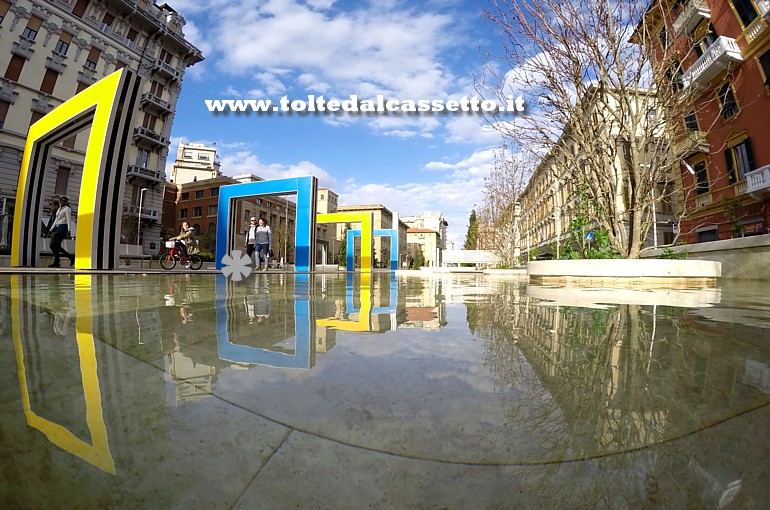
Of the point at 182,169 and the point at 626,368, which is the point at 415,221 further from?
the point at 626,368

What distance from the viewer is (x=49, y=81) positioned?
23.4 metres

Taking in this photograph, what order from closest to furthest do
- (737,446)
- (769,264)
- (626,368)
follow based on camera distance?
(737,446) → (626,368) → (769,264)

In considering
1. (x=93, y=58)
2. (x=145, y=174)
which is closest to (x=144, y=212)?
(x=145, y=174)

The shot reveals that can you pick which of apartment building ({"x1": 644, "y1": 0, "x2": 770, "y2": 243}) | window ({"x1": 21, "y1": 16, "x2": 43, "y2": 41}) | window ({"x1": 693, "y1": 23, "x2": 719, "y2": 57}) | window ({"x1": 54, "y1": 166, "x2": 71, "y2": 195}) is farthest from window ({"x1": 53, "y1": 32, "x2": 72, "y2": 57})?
window ({"x1": 693, "y1": 23, "x2": 719, "y2": 57})

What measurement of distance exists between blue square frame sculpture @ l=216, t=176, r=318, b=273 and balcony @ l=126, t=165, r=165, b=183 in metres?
16.6

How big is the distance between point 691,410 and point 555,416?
0.34 metres

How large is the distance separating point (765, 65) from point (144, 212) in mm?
38679

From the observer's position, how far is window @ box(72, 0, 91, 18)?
79.8 ft

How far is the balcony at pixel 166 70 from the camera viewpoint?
29519 mm

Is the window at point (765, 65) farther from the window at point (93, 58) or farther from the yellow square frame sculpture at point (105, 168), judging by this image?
the window at point (93, 58)

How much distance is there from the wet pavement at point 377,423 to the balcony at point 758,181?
728 inches

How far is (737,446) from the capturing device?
708 mm

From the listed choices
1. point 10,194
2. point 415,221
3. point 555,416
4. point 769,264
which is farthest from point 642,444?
point 415,221

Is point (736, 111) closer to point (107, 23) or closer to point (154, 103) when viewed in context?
point (154, 103)
